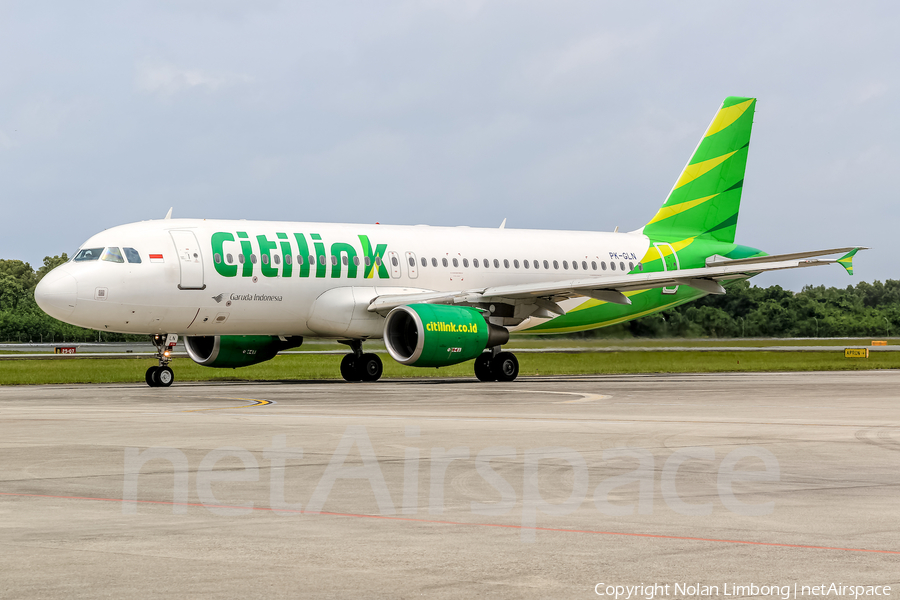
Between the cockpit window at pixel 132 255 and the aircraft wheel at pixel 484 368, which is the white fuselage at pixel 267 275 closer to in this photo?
the cockpit window at pixel 132 255

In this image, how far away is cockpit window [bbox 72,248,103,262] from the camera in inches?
1042

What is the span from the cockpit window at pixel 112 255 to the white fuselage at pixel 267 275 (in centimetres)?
12

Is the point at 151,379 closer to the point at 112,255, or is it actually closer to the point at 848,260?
the point at 112,255

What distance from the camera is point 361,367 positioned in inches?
1236

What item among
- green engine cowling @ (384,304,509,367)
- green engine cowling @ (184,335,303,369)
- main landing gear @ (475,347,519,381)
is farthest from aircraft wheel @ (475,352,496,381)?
green engine cowling @ (184,335,303,369)

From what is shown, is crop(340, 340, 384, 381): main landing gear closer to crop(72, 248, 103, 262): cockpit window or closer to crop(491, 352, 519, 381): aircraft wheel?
crop(491, 352, 519, 381): aircraft wheel

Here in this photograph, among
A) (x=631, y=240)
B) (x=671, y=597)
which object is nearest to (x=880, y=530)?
(x=671, y=597)

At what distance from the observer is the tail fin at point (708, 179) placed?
37.0 meters

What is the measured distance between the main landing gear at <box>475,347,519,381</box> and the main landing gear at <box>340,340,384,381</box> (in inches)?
129

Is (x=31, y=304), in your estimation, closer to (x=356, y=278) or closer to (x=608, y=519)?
(x=356, y=278)

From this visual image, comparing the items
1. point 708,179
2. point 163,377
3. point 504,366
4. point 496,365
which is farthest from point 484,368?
point 708,179
